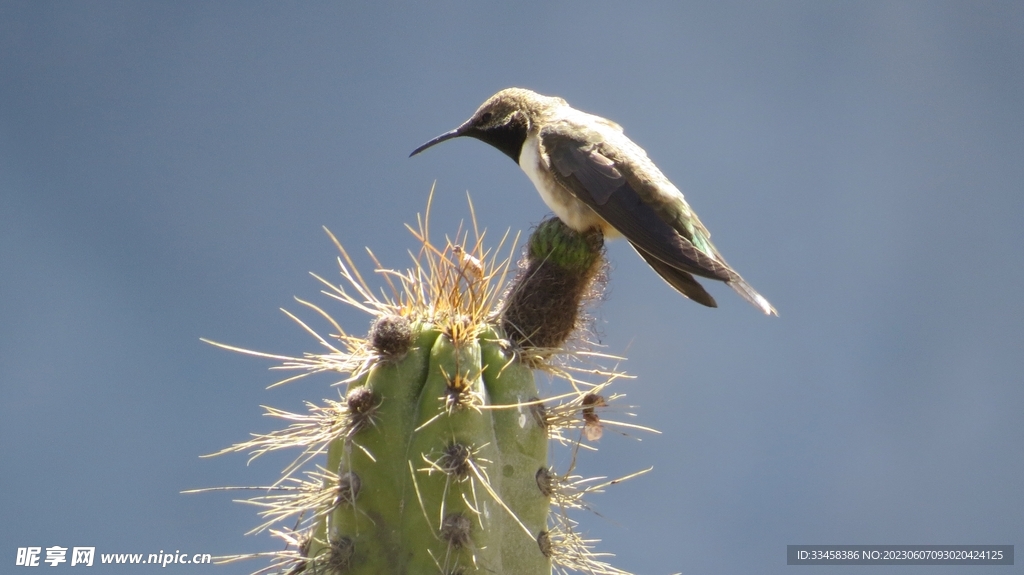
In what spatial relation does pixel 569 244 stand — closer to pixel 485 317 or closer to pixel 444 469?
pixel 485 317

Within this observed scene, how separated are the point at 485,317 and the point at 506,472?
0.38m

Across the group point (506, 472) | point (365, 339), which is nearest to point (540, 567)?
point (506, 472)

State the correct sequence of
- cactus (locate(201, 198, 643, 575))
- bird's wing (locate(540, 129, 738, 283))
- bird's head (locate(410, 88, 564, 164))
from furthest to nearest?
1. bird's head (locate(410, 88, 564, 164))
2. bird's wing (locate(540, 129, 738, 283))
3. cactus (locate(201, 198, 643, 575))

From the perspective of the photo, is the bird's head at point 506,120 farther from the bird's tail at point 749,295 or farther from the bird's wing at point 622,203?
the bird's tail at point 749,295

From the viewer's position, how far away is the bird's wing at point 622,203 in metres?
Result: 2.58

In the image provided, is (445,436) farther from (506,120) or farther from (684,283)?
→ (506,120)

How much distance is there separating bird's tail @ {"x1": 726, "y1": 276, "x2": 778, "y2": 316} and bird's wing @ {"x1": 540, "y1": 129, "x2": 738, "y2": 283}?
4cm

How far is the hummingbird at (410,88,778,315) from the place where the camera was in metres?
2.63

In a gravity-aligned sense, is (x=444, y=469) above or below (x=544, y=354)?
below

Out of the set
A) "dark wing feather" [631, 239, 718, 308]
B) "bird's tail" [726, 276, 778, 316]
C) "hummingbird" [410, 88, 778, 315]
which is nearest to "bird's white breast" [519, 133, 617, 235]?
"hummingbird" [410, 88, 778, 315]

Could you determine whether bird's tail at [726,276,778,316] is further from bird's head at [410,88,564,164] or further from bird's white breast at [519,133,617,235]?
bird's head at [410,88,564,164]

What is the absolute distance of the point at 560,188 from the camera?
9.41 feet

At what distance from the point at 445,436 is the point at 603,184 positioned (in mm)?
1279

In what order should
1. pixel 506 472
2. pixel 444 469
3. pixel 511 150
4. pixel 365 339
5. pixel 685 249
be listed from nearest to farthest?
1. pixel 444 469
2. pixel 506 472
3. pixel 365 339
4. pixel 685 249
5. pixel 511 150
